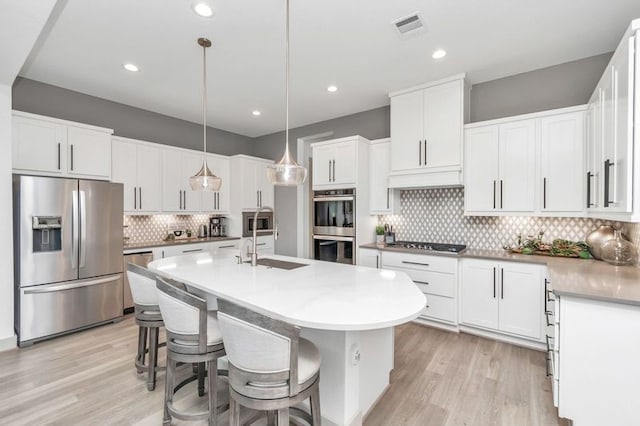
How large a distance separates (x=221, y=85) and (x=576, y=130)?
12.8 ft

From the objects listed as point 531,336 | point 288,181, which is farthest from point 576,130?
point 288,181

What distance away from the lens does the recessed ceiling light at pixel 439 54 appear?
2.85 meters

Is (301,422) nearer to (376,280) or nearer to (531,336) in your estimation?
(376,280)

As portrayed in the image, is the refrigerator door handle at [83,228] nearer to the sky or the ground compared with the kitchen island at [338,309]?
nearer to the sky

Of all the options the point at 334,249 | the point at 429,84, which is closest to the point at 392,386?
the point at 334,249

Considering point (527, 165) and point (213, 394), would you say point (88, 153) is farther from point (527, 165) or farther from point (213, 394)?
Answer: point (527, 165)

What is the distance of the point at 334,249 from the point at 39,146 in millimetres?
3691

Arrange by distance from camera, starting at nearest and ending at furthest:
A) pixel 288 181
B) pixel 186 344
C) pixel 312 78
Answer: pixel 186 344
pixel 288 181
pixel 312 78

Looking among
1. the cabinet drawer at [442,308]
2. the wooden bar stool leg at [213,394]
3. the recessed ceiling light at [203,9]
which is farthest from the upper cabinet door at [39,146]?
the cabinet drawer at [442,308]

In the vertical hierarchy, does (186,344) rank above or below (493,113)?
below

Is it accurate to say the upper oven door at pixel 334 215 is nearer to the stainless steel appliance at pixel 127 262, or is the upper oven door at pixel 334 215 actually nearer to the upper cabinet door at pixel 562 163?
the upper cabinet door at pixel 562 163

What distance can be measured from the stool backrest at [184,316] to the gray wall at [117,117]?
349cm

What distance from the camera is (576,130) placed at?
283cm

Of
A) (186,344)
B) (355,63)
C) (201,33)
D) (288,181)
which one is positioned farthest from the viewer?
(355,63)
